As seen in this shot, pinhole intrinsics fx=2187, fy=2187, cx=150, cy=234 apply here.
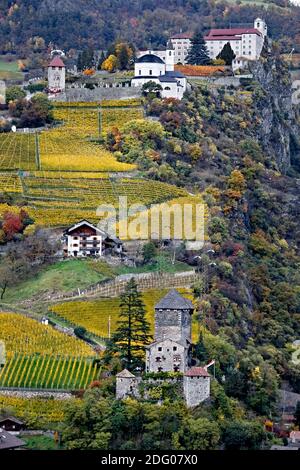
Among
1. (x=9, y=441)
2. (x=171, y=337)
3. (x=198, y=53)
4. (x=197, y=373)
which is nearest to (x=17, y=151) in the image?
(x=198, y=53)

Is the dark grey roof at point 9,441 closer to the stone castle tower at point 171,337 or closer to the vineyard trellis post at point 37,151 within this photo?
the stone castle tower at point 171,337

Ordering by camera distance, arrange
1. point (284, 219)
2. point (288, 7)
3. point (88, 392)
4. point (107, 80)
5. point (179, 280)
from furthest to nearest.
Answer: point (288, 7)
point (107, 80)
point (284, 219)
point (179, 280)
point (88, 392)

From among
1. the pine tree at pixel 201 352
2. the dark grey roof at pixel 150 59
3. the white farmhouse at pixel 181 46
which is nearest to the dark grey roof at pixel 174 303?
the pine tree at pixel 201 352

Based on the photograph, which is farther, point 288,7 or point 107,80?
point 288,7

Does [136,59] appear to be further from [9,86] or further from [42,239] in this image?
[42,239]

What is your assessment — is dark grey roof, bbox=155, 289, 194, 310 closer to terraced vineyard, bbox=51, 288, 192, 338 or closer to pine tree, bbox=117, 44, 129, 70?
terraced vineyard, bbox=51, 288, 192, 338

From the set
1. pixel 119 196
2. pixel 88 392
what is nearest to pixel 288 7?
pixel 119 196

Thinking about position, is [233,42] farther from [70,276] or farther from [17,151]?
[70,276]
